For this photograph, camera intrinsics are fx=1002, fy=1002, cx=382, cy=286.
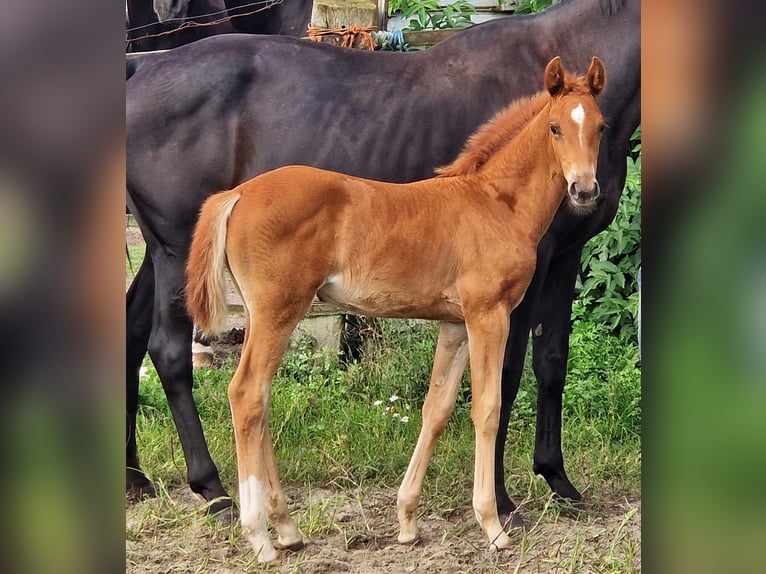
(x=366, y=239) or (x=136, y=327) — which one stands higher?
(x=366, y=239)

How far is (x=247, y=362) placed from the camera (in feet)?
11.9

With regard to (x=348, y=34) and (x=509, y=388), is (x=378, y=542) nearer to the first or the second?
(x=509, y=388)

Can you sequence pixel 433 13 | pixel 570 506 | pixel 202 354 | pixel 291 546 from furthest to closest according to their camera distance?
1. pixel 202 354
2. pixel 433 13
3. pixel 570 506
4. pixel 291 546

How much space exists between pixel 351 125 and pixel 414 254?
3.06ft

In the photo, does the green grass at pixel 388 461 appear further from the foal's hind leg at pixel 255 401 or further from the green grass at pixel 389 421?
the foal's hind leg at pixel 255 401

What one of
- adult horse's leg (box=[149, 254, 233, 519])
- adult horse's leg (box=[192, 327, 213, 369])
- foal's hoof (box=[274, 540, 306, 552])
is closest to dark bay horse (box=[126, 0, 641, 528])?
adult horse's leg (box=[149, 254, 233, 519])

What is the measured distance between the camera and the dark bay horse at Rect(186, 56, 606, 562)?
3574mm

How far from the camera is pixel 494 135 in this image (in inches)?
153

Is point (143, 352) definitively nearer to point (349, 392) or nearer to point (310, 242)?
point (349, 392)

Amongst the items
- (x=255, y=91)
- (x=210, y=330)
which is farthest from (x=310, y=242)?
(x=255, y=91)

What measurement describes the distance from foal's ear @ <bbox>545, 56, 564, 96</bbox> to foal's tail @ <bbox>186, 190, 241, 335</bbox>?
120 cm

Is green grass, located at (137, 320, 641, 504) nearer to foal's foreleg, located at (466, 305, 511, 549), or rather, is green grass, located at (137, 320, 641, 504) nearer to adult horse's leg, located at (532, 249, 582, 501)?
adult horse's leg, located at (532, 249, 582, 501)

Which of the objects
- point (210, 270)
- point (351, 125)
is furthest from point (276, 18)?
point (210, 270)
